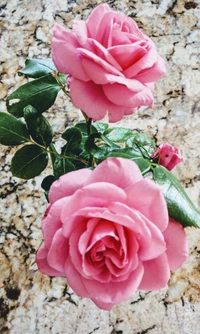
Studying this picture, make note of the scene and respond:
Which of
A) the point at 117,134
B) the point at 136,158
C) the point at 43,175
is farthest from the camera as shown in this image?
the point at 43,175

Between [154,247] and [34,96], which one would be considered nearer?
[154,247]

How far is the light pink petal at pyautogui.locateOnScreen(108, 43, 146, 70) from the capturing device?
1.32 feet

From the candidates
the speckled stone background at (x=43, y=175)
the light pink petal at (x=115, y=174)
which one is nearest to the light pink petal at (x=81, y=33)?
the light pink petal at (x=115, y=174)

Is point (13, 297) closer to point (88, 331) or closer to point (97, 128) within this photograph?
point (88, 331)

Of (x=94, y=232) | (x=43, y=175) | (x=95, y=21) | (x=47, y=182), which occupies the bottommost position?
(x=43, y=175)

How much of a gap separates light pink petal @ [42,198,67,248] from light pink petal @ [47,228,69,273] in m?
0.01

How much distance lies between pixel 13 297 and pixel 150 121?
389 mm

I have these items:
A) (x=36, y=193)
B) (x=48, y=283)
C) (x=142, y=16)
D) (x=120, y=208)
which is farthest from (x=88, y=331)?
(x=142, y=16)

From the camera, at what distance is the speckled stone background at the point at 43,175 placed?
26.5 inches

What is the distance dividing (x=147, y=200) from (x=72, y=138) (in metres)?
0.19

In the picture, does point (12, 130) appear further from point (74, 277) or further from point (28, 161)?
point (74, 277)

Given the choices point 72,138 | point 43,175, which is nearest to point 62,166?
point 72,138

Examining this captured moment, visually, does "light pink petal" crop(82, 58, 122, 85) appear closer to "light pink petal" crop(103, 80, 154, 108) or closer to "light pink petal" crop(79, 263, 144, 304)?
"light pink petal" crop(103, 80, 154, 108)

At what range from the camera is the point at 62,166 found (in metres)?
0.52
